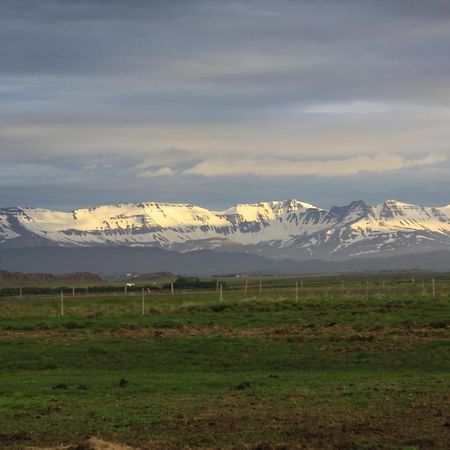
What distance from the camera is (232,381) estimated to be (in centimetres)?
2489

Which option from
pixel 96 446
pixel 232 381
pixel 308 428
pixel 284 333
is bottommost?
pixel 232 381

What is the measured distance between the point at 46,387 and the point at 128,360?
7.09 meters

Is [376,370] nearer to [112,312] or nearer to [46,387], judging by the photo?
[46,387]

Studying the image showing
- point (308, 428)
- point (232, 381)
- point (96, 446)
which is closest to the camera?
point (96, 446)

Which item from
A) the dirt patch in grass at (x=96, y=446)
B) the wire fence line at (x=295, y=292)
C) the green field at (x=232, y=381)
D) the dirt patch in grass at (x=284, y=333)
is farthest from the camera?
the wire fence line at (x=295, y=292)

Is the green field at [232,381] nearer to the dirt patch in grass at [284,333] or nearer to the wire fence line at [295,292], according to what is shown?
the dirt patch in grass at [284,333]

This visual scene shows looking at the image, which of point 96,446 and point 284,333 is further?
point 284,333

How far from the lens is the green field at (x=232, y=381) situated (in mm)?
16594

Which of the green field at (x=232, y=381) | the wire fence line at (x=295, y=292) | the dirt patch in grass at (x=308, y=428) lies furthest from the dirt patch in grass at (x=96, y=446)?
the wire fence line at (x=295, y=292)

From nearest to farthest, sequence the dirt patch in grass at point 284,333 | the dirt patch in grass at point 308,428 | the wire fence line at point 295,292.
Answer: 1. the dirt patch in grass at point 308,428
2. the dirt patch in grass at point 284,333
3. the wire fence line at point 295,292

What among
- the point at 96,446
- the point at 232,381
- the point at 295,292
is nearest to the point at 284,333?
the point at 232,381

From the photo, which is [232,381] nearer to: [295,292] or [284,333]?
[284,333]

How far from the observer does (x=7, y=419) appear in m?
19.0

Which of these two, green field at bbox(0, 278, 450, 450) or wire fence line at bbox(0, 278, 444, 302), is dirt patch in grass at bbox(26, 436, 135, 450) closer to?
green field at bbox(0, 278, 450, 450)
